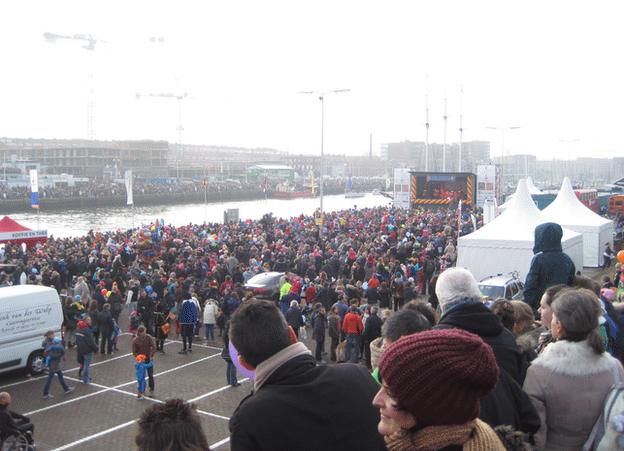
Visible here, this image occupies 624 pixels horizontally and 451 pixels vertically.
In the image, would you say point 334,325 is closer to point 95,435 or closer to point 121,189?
point 95,435

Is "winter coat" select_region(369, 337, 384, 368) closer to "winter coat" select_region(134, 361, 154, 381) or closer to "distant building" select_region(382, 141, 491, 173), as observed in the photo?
"winter coat" select_region(134, 361, 154, 381)

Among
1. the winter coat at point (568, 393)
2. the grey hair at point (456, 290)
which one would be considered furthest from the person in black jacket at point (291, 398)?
the winter coat at point (568, 393)

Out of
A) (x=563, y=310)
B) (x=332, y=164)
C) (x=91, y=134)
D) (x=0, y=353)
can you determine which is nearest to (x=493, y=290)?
(x=0, y=353)

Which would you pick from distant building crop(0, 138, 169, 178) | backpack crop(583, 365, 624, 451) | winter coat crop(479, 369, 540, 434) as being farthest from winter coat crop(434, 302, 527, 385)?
distant building crop(0, 138, 169, 178)

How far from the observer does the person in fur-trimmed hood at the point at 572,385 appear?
8.56 ft

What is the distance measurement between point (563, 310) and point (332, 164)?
197077 mm

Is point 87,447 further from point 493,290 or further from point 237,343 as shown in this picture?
point 493,290

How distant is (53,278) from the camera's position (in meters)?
16.5

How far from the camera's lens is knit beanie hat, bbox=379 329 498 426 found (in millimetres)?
1521

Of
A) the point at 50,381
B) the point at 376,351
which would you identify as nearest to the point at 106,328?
the point at 50,381

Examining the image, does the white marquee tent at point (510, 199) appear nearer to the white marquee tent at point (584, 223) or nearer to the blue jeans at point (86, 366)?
the white marquee tent at point (584, 223)

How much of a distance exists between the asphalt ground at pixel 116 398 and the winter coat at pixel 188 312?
0.72 m

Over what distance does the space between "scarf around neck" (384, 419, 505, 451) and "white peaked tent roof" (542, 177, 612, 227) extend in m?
22.2

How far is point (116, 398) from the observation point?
1030 centimetres
